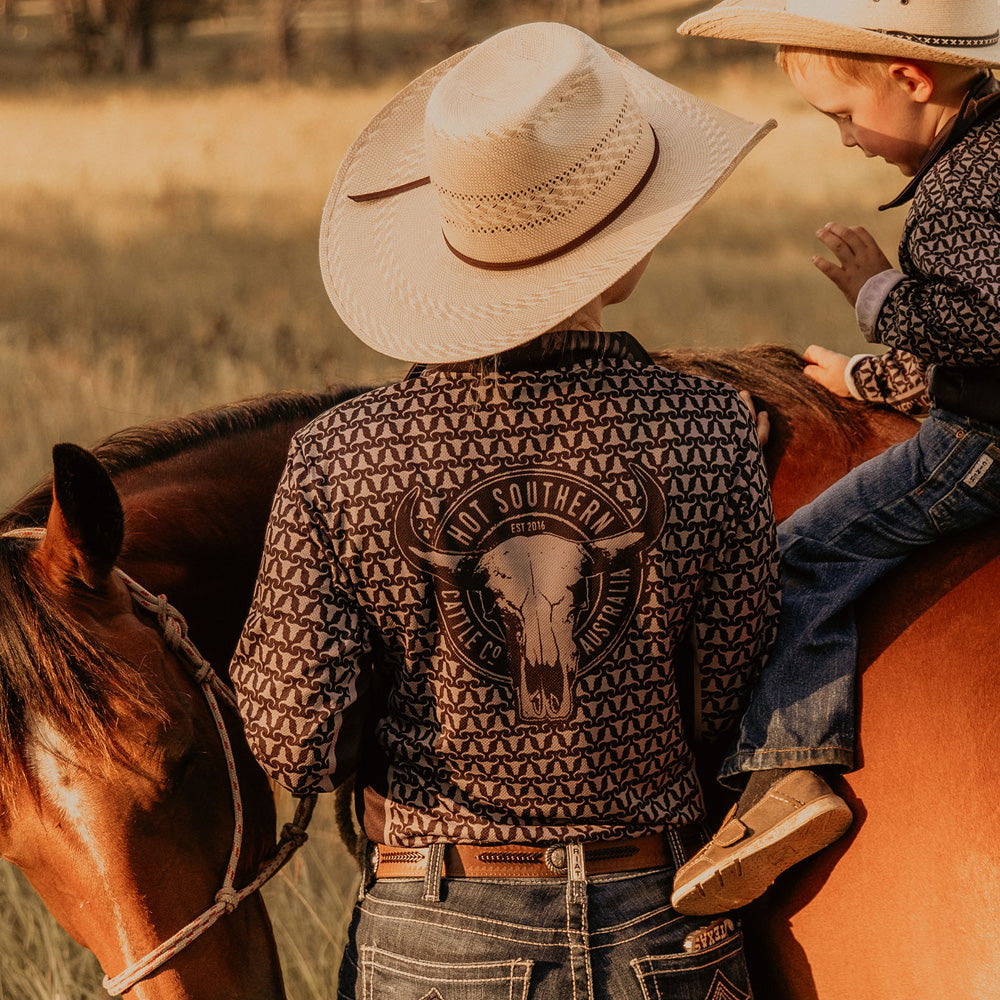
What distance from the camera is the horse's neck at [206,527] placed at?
2217 mm

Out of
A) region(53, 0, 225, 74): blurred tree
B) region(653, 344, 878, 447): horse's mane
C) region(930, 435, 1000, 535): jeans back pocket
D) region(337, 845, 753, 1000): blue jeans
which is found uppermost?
region(930, 435, 1000, 535): jeans back pocket

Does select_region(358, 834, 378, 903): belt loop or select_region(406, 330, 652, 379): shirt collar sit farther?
select_region(358, 834, 378, 903): belt loop

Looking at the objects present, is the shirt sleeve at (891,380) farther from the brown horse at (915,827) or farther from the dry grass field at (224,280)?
the dry grass field at (224,280)

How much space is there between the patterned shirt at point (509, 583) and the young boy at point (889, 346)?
0.69ft

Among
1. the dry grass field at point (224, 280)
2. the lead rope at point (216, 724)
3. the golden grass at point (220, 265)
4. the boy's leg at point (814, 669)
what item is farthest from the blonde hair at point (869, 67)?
the golden grass at point (220, 265)

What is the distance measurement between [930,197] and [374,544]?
117cm

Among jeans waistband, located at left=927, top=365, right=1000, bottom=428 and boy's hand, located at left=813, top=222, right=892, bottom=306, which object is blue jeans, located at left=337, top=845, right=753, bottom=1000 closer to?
jeans waistband, located at left=927, top=365, right=1000, bottom=428

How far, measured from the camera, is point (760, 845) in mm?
1687

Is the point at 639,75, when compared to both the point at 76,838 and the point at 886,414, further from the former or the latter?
the point at 76,838

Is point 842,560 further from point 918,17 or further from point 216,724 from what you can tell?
point 216,724

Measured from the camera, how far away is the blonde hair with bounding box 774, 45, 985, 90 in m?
2.08

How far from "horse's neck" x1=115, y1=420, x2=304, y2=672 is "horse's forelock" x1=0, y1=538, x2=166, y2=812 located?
34 centimetres

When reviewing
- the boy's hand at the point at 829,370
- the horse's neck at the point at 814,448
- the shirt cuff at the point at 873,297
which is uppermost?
the shirt cuff at the point at 873,297

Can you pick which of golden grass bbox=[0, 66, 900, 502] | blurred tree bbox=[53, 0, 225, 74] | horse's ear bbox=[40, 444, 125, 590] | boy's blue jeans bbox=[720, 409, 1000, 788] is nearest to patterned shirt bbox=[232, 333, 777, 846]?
boy's blue jeans bbox=[720, 409, 1000, 788]
